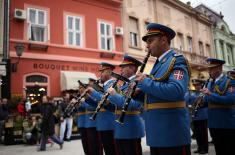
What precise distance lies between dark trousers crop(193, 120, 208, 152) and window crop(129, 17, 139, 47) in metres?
12.6

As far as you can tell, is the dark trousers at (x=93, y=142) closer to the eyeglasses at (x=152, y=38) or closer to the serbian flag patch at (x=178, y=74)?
the eyeglasses at (x=152, y=38)

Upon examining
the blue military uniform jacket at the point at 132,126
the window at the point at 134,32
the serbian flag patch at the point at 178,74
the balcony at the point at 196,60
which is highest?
the window at the point at 134,32

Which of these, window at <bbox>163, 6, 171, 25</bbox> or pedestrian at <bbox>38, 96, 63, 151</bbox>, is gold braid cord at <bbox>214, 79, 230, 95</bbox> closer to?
pedestrian at <bbox>38, 96, 63, 151</bbox>

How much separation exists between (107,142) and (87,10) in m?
13.3

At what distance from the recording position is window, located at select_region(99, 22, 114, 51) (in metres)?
18.3

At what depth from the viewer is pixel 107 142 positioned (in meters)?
5.64

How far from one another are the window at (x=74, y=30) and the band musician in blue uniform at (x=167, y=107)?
13.8 metres

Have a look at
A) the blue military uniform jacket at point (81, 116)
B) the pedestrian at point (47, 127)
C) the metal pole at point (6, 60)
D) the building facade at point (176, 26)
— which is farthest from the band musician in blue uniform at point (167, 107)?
the building facade at point (176, 26)

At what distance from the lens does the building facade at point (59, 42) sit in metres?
14.7

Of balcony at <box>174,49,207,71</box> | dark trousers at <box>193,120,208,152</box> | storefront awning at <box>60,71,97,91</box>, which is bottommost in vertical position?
dark trousers at <box>193,120,208,152</box>

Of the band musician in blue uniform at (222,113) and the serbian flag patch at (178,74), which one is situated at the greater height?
the serbian flag patch at (178,74)

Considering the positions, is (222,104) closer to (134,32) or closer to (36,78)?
(36,78)

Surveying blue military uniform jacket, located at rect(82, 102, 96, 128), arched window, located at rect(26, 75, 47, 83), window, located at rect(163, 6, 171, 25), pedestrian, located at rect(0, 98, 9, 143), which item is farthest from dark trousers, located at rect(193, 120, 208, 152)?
window, located at rect(163, 6, 171, 25)

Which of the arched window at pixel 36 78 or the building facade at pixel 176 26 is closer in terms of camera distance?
the arched window at pixel 36 78
